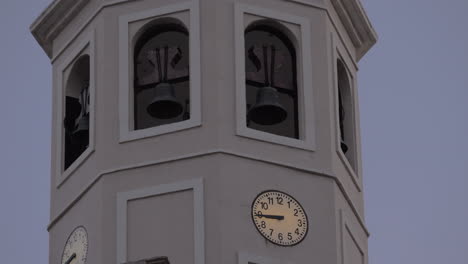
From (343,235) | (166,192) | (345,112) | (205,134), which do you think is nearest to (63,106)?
(205,134)

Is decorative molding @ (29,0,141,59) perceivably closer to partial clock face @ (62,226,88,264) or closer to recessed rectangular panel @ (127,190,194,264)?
partial clock face @ (62,226,88,264)

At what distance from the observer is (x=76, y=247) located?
44.0 meters

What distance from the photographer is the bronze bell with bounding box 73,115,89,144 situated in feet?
149

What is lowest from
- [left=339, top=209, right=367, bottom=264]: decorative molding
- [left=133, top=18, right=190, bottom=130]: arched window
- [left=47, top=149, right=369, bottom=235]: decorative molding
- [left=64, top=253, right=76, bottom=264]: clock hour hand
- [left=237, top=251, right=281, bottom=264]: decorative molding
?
[left=237, top=251, right=281, bottom=264]: decorative molding

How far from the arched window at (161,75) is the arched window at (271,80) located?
128 centimetres

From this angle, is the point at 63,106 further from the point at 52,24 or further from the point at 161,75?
the point at 161,75

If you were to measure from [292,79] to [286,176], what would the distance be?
2477 millimetres

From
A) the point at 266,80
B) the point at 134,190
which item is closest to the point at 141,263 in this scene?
the point at 134,190

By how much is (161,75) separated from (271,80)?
2168 millimetres

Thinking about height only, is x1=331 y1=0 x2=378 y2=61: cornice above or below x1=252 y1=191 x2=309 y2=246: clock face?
above

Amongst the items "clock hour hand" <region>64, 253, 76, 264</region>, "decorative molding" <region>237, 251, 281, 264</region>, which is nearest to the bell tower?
"decorative molding" <region>237, 251, 281, 264</region>

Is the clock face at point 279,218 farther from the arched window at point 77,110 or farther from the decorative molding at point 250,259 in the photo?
the arched window at point 77,110

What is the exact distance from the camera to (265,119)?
44.6 m

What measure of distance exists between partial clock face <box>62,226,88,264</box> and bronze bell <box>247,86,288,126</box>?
3.98m
